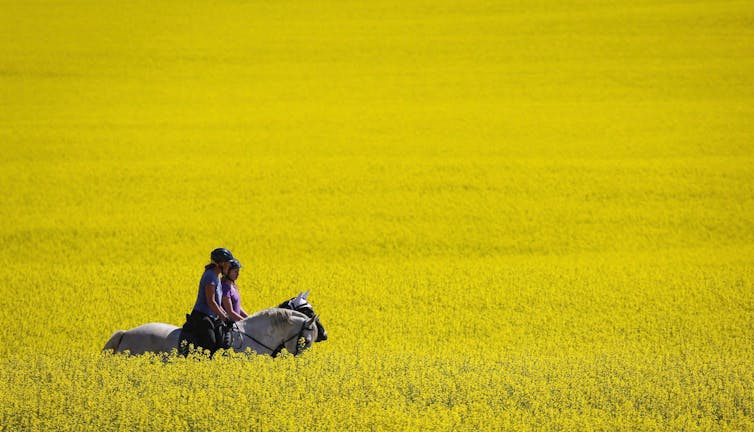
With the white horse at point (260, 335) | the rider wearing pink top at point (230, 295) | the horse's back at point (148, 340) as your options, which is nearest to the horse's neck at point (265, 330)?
the white horse at point (260, 335)

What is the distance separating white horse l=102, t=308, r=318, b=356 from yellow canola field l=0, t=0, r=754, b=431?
0.36 metres

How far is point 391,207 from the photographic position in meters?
18.7

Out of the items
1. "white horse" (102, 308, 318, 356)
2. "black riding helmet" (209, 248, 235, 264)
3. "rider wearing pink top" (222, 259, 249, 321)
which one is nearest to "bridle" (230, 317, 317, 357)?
"white horse" (102, 308, 318, 356)

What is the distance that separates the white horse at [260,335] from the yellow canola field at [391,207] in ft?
1.19

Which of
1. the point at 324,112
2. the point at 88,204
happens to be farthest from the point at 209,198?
the point at 324,112

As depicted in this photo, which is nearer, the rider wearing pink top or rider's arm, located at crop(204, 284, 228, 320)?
rider's arm, located at crop(204, 284, 228, 320)

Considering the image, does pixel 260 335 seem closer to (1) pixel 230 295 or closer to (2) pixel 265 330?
(2) pixel 265 330

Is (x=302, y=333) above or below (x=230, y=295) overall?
below

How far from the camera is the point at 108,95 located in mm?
25031

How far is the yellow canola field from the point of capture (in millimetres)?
7633

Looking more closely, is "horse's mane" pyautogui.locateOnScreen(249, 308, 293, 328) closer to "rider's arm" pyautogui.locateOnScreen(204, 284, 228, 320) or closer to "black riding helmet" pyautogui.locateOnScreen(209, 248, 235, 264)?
"rider's arm" pyautogui.locateOnScreen(204, 284, 228, 320)

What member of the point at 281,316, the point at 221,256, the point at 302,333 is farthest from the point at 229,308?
the point at 302,333

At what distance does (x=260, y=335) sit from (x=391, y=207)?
1052 cm

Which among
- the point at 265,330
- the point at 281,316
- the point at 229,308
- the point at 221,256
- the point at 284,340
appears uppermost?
the point at 221,256
